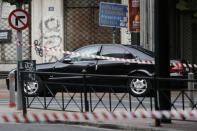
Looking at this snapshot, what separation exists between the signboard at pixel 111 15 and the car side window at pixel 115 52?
5519 mm

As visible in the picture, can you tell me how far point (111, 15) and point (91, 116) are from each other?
1351 cm

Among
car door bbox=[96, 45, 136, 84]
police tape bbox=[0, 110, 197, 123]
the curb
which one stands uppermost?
car door bbox=[96, 45, 136, 84]

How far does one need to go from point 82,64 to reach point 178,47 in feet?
25.4

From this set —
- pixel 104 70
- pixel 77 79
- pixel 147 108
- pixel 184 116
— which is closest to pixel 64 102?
pixel 77 79

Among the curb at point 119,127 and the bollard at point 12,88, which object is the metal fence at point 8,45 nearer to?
the bollard at point 12,88

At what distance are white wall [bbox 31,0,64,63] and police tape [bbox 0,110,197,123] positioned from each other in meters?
13.4

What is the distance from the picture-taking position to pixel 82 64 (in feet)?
68.4

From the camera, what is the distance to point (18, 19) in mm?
16141

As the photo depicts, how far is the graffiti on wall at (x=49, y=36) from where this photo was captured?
92.5 ft

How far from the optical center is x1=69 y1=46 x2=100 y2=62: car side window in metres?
20.9

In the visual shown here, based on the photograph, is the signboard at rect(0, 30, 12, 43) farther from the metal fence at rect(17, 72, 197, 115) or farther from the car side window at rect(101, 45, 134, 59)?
the metal fence at rect(17, 72, 197, 115)

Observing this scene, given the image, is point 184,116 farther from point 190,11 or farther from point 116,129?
point 190,11

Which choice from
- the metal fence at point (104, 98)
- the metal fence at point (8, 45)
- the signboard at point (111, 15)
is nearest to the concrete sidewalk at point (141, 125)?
the metal fence at point (104, 98)

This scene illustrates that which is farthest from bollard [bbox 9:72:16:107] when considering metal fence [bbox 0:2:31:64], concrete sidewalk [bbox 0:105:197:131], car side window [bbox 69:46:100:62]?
metal fence [bbox 0:2:31:64]
